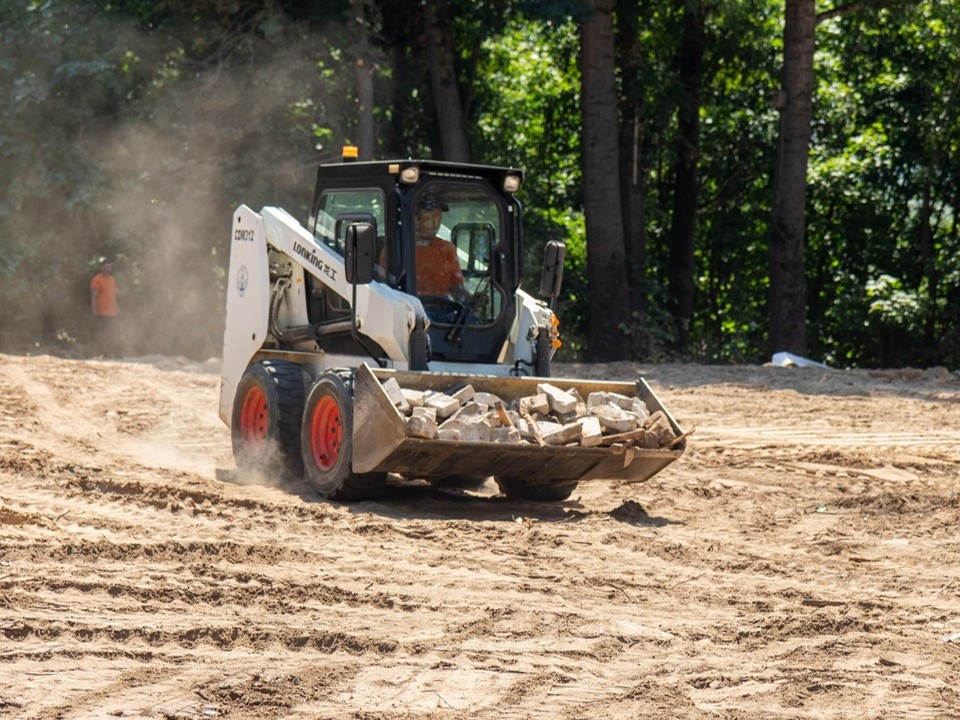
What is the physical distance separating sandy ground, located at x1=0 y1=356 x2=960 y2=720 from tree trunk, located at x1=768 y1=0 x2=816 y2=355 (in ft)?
30.6

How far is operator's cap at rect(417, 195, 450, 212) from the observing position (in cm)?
1138

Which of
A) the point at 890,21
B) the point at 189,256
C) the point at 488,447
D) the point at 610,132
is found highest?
the point at 890,21

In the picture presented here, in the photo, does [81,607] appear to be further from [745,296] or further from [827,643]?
[745,296]

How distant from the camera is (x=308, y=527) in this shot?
9680 mm

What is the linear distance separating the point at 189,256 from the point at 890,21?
506 inches

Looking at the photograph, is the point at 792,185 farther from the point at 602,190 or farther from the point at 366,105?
the point at 366,105

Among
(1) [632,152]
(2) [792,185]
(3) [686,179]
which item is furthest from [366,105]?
(3) [686,179]

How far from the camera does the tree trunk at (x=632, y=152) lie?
24.9 meters

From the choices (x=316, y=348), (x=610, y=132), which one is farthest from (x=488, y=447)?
(x=610, y=132)

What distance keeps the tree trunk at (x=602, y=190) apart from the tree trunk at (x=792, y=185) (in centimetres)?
236

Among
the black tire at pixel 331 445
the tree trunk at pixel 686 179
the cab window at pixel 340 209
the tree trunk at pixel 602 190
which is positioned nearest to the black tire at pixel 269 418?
the black tire at pixel 331 445

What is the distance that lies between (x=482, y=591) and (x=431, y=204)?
13.8 feet

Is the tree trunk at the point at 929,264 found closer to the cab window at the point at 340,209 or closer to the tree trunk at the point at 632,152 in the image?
the tree trunk at the point at 632,152

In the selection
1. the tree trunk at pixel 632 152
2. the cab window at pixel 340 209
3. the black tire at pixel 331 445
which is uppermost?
the tree trunk at pixel 632 152
